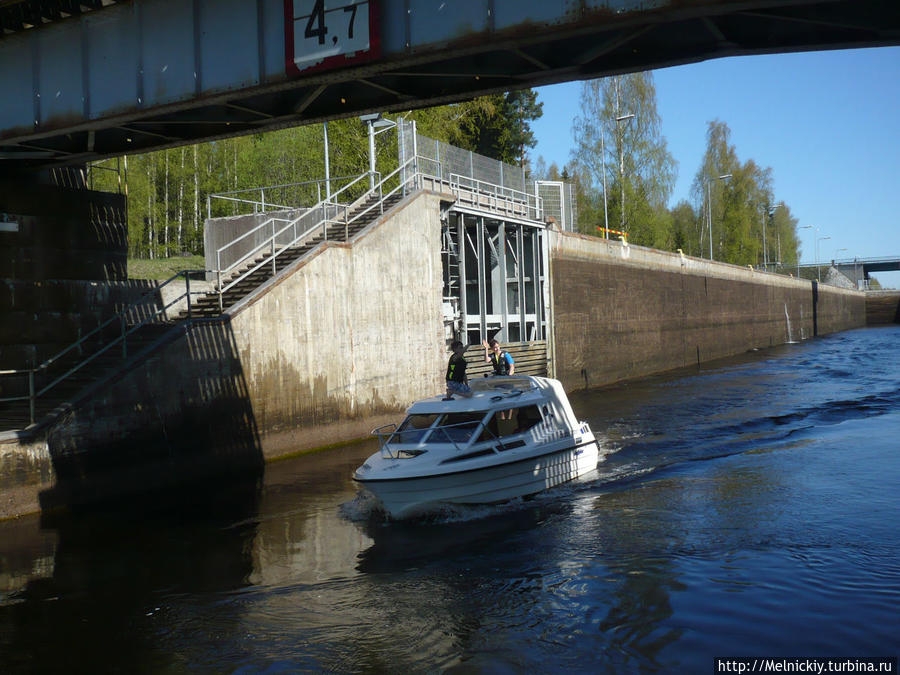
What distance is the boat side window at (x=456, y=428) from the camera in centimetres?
1374

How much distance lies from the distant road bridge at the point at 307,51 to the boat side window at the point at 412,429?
18.5 ft

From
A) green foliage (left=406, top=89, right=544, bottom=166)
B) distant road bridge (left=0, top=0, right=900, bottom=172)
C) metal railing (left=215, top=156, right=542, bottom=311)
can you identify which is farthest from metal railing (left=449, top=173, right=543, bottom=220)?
distant road bridge (left=0, top=0, right=900, bottom=172)

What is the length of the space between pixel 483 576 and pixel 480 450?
3.45 metres

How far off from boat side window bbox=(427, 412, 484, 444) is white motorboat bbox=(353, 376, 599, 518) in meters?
0.02

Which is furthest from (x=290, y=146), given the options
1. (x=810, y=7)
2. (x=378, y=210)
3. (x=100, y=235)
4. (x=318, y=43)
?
(x=810, y=7)

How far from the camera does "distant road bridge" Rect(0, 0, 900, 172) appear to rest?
10578 millimetres

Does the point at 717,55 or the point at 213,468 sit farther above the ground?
the point at 717,55

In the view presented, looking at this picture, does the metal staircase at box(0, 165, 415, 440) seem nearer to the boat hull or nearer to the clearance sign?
the boat hull

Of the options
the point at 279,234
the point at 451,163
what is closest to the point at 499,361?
the point at 279,234

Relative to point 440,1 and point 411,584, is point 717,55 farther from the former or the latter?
point 411,584

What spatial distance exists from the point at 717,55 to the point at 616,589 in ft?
24.2

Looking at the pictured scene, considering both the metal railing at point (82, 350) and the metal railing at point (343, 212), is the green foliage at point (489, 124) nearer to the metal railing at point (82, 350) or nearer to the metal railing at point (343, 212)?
the metal railing at point (343, 212)

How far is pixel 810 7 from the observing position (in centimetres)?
1014

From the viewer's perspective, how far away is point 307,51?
12.7 metres
